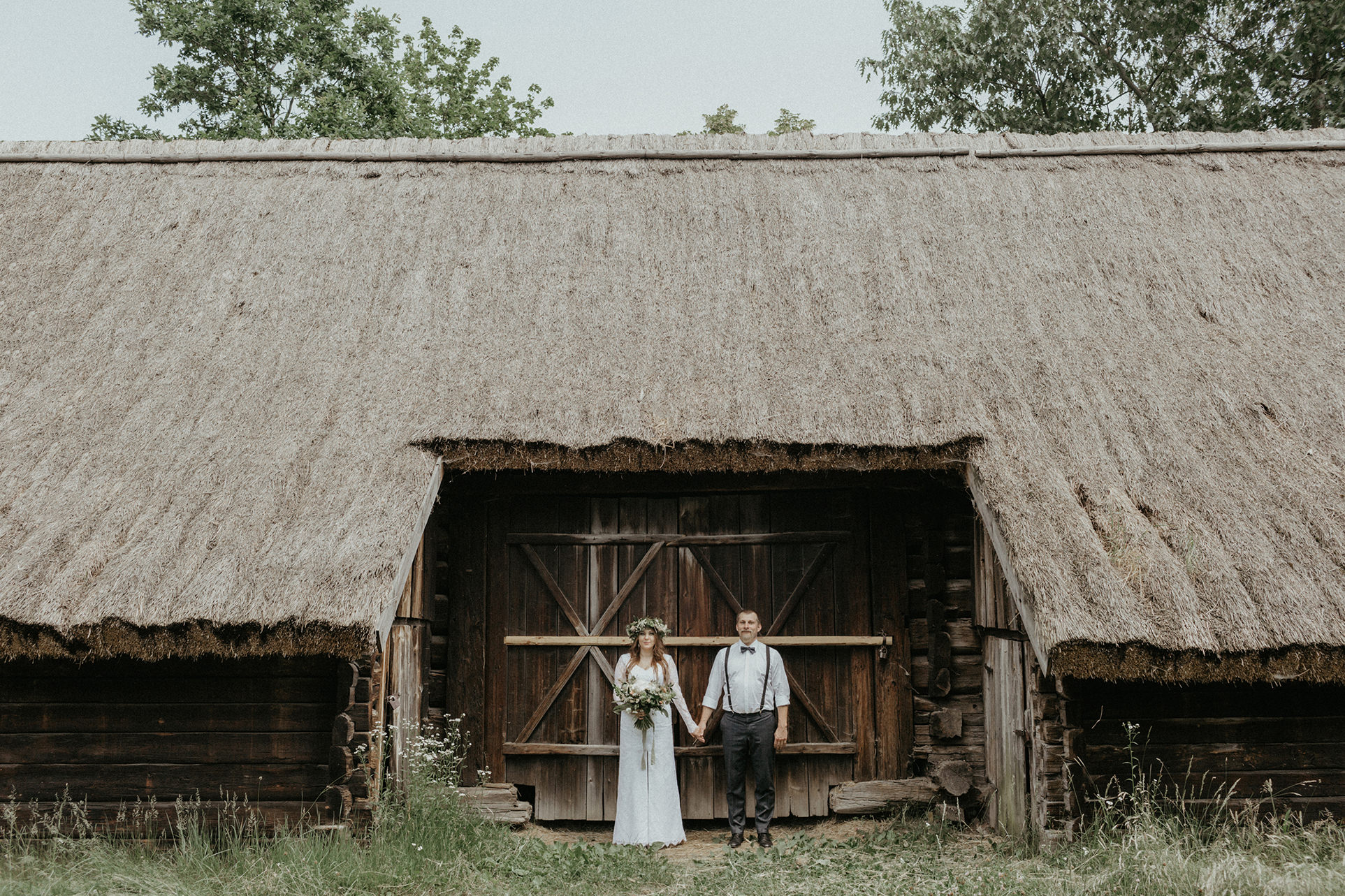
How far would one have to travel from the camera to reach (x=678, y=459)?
651cm

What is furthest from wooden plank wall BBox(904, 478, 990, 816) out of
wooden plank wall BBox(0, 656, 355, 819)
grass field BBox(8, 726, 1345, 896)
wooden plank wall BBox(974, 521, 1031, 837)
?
wooden plank wall BBox(0, 656, 355, 819)

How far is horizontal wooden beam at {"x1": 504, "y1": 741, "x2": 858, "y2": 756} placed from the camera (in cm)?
734

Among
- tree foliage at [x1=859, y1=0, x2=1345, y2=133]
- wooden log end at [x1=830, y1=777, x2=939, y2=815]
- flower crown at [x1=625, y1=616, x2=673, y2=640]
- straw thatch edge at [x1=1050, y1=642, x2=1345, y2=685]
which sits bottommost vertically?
wooden log end at [x1=830, y1=777, x2=939, y2=815]

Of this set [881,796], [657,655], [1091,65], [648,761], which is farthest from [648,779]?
[1091,65]

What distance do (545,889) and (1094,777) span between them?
3197 millimetres

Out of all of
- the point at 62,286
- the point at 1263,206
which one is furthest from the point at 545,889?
the point at 1263,206

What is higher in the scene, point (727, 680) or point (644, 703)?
point (727, 680)

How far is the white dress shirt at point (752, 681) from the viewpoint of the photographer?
6.93 metres

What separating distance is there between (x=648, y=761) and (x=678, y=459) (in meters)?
2.15

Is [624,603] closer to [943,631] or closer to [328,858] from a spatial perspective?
[943,631]

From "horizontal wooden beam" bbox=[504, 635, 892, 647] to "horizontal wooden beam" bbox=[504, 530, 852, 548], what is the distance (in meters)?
0.71

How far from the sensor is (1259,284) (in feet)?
25.8

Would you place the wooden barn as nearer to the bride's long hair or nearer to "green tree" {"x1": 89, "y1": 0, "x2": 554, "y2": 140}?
the bride's long hair

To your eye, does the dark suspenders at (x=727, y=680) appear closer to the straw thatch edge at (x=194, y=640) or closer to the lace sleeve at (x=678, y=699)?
the lace sleeve at (x=678, y=699)
